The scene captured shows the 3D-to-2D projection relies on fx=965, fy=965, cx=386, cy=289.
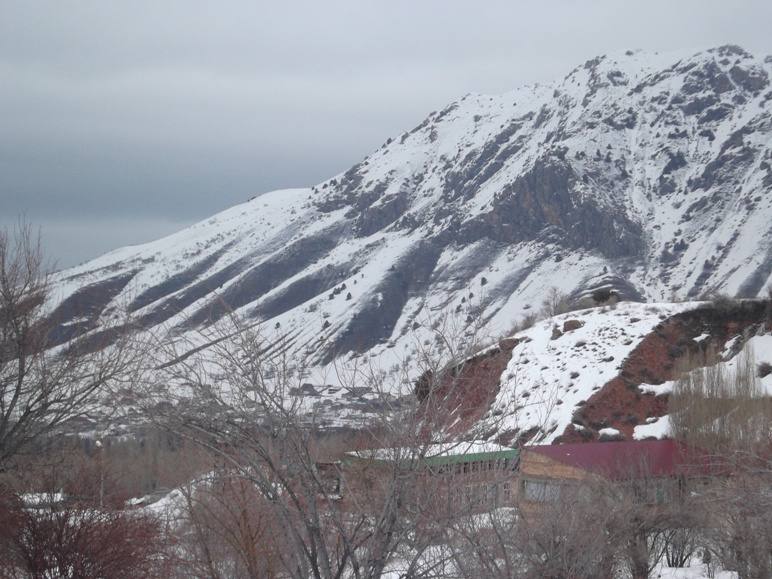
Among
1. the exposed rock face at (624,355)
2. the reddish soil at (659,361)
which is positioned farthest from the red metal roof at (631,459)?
the reddish soil at (659,361)

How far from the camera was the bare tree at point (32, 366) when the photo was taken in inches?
609

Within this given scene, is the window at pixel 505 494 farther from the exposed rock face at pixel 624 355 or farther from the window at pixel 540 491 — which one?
the exposed rock face at pixel 624 355

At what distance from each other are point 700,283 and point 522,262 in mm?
33544

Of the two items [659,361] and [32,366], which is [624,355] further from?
[32,366]

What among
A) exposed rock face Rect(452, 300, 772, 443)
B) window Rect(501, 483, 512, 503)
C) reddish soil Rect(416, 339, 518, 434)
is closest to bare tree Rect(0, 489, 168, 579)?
reddish soil Rect(416, 339, 518, 434)

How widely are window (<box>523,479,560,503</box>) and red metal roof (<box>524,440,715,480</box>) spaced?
2.98 meters

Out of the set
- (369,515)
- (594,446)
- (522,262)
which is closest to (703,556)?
(594,446)

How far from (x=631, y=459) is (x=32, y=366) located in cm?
1779

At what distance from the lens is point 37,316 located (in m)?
16.9

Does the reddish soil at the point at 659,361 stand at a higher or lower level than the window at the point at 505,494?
higher

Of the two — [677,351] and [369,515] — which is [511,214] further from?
[369,515]

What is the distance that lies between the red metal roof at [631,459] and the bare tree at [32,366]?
40.2 feet

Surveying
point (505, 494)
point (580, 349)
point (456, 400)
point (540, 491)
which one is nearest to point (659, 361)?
point (580, 349)

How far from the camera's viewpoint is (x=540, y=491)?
20.5 metres
